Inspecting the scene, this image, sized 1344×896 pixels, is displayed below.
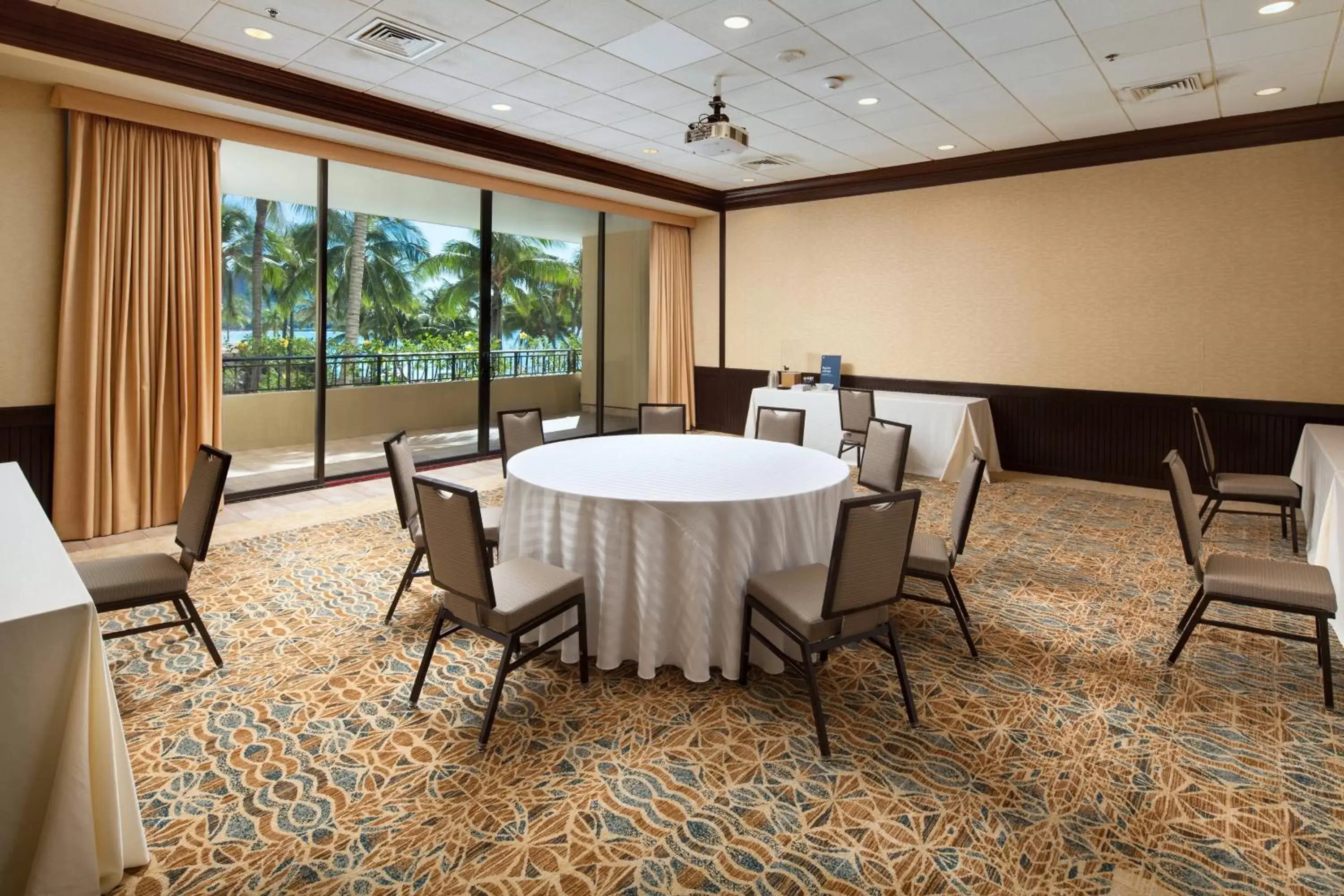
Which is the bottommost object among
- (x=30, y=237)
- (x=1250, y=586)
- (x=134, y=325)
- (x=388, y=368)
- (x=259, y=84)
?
(x=1250, y=586)

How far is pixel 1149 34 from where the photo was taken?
4355 mm

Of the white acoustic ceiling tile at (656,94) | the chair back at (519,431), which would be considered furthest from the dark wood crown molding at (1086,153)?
the chair back at (519,431)

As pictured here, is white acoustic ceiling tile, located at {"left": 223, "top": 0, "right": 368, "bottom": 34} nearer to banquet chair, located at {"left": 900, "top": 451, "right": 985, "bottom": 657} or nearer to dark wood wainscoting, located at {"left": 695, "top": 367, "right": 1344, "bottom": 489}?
banquet chair, located at {"left": 900, "top": 451, "right": 985, "bottom": 657}

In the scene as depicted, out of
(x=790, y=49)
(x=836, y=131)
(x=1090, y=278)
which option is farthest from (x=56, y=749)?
(x=1090, y=278)

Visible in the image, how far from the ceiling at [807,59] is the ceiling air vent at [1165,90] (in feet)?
0.25

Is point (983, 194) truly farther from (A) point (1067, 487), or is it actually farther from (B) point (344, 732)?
(B) point (344, 732)

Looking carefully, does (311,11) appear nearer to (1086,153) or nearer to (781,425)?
(781,425)

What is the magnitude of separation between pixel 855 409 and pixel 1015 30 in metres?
3.48

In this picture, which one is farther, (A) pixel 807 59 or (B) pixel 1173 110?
(B) pixel 1173 110

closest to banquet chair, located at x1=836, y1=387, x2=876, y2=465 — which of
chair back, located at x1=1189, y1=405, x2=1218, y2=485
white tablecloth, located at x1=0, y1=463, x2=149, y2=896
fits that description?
chair back, located at x1=1189, y1=405, x2=1218, y2=485

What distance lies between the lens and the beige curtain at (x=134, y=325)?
4.94 meters

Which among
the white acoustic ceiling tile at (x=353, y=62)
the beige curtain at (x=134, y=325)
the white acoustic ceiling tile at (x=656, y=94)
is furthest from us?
the white acoustic ceiling tile at (x=656, y=94)

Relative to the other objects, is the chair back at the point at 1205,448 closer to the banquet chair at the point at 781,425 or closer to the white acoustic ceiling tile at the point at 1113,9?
the white acoustic ceiling tile at the point at 1113,9

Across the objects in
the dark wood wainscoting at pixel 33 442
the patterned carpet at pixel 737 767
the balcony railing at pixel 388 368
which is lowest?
the patterned carpet at pixel 737 767
